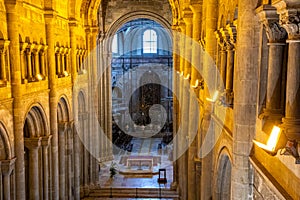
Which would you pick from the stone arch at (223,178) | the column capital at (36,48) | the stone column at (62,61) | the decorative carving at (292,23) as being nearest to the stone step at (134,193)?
the stone column at (62,61)

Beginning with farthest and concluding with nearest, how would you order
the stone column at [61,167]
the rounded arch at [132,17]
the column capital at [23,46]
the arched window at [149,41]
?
the arched window at [149,41]
the rounded arch at [132,17]
the stone column at [61,167]
the column capital at [23,46]

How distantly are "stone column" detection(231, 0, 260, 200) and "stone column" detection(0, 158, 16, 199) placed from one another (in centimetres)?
775

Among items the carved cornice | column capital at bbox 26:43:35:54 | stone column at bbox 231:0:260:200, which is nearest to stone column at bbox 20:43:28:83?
column capital at bbox 26:43:35:54

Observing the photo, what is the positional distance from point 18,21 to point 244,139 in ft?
29.8

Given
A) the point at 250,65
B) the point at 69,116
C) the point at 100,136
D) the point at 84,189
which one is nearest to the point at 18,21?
the point at 69,116

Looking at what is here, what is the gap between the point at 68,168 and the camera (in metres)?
19.6

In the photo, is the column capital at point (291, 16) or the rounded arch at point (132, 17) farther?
the rounded arch at point (132, 17)

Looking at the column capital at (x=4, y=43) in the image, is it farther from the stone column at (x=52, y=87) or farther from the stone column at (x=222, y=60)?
the stone column at (x=222, y=60)

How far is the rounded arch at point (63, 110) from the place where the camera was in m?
18.6

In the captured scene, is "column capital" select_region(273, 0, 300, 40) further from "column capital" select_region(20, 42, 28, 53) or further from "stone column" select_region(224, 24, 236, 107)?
"column capital" select_region(20, 42, 28, 53)

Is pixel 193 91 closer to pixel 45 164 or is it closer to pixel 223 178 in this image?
pixel 223 178

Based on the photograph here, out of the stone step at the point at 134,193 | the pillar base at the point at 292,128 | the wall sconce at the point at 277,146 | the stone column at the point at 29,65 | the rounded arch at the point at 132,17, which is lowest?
the stone step at the point at 134,193

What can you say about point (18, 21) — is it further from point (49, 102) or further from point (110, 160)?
point (110, 160)

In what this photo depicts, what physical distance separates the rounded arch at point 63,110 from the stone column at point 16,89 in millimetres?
5580
